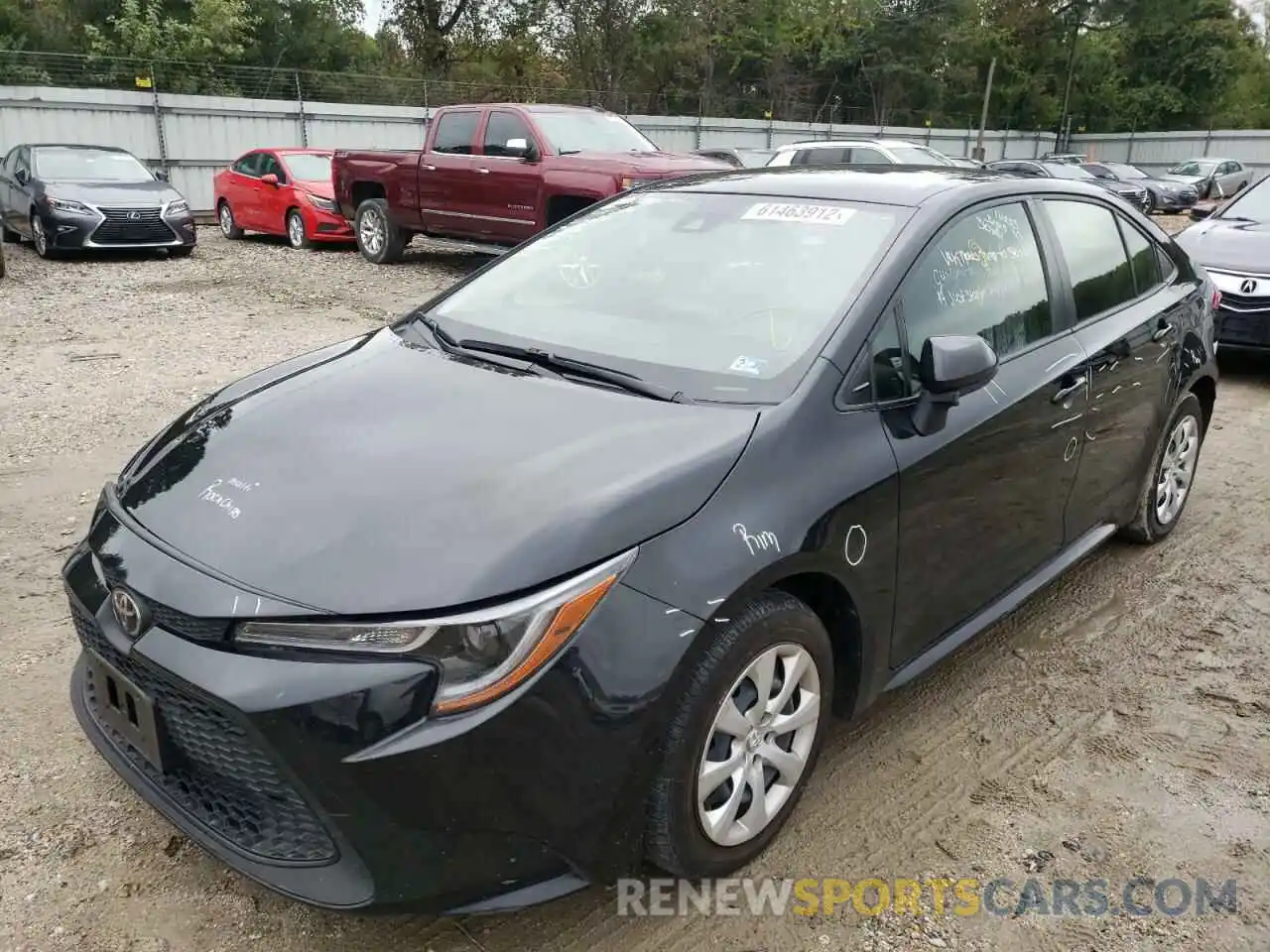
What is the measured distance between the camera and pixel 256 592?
6.68 feet

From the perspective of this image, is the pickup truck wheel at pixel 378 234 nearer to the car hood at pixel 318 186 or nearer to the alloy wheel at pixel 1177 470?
the car hood at pixel 318 186

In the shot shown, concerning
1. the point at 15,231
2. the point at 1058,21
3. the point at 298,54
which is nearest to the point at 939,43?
the point at 1058,21

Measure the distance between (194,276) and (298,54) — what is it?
2607 cm

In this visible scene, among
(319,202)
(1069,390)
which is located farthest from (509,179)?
(1069,390)

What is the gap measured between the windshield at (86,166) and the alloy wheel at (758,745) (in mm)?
13543

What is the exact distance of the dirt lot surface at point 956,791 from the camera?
236cm

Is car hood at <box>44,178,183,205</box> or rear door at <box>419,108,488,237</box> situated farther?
car hood at <box>44,178,183,205</box>

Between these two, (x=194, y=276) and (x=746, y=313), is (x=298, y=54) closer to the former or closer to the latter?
(x=194, y=276)

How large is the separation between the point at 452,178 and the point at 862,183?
913cm

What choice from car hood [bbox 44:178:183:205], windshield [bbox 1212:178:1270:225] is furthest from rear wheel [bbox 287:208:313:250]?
windshield [bbox 1212:178:1270:225]

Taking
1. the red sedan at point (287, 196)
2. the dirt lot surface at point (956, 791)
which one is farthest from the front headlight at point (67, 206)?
the dirt lot surface at point (956, 791)

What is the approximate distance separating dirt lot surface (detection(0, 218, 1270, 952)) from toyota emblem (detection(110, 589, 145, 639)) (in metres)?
0.71

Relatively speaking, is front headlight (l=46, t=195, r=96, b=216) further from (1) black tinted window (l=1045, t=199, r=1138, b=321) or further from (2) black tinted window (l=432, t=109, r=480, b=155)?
(1) black tinted window (l=1045, t=199, r=1138, b=321)

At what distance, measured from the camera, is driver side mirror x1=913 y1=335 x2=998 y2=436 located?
8.77ft
